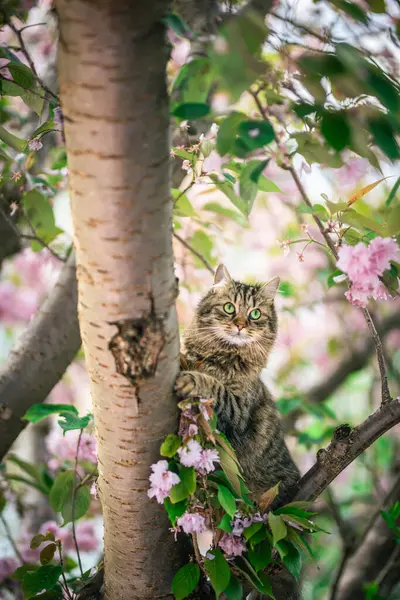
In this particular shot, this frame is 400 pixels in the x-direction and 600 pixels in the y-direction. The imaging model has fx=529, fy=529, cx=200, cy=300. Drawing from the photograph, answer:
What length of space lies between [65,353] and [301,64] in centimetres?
124

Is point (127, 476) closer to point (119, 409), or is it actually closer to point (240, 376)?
point (119, 409)

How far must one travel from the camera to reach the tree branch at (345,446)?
109cm

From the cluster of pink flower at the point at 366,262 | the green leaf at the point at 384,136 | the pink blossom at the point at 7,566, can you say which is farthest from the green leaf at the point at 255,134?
the pink blossom at the point at 7,566

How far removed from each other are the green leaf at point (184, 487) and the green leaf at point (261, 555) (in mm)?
253

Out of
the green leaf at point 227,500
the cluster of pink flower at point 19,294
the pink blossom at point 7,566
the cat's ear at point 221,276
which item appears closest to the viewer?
the green leaf at point 227,500

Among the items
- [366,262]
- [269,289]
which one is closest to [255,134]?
[366,262]

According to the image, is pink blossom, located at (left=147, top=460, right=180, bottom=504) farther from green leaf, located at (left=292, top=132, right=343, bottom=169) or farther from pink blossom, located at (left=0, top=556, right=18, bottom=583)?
pink blossom, located at (left=0, top=556, right=18, bottom=583)

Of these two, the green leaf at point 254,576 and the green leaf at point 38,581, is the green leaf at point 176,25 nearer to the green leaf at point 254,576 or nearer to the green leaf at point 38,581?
the green leaf at point 254,576

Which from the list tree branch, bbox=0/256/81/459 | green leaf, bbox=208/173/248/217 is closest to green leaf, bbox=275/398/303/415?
tree branch, bbox=0/256/81/459

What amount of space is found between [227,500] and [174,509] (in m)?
0.10

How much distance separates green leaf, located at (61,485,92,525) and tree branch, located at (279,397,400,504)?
56cm

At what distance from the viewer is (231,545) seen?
3.54 feet

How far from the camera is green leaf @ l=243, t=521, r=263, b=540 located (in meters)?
1.03

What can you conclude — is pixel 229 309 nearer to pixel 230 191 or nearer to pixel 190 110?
pixel 230 191
